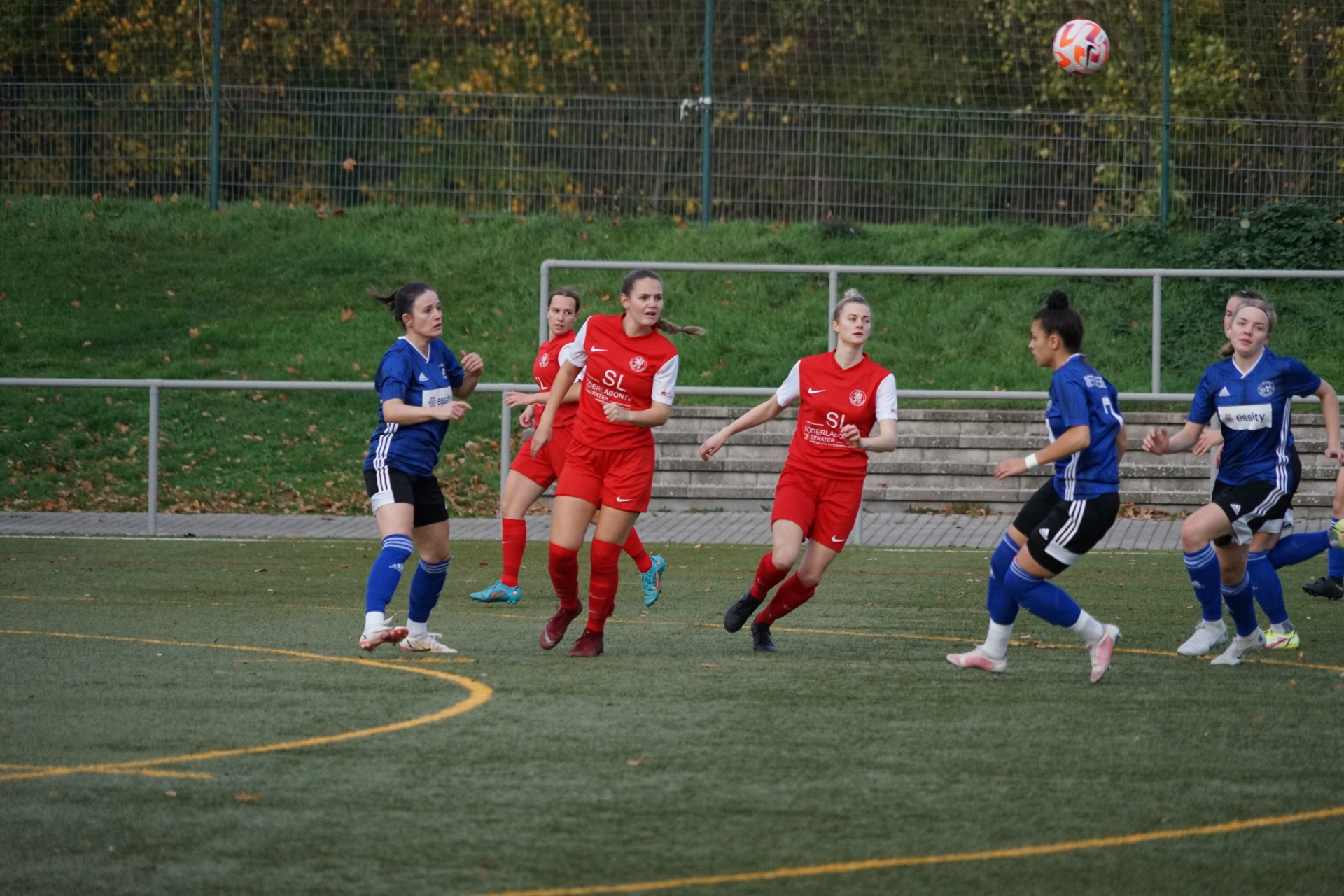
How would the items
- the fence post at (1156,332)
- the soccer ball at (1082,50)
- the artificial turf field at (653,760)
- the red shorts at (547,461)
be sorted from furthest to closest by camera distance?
the soccer ball at (1082,50) < the fence post at (1156,332) < the red shorts at (547,461) < the artificial turf field at (653,760)

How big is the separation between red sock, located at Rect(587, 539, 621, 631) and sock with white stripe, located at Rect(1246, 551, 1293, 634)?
120 inches

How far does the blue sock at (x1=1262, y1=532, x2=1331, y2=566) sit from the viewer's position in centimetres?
865

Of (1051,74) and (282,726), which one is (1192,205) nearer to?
(1051,74)

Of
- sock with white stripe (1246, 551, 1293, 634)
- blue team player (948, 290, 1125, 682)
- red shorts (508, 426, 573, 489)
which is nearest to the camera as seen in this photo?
blue team player (948, 290, 1125, 682)

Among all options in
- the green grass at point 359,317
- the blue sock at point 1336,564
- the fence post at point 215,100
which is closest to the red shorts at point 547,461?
the blue sock at point 1336,564

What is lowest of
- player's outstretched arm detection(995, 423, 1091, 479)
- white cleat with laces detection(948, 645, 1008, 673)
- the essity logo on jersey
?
white cleat with laces detection(948, 645, 1008, 673)

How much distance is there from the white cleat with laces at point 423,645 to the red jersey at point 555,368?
7.64 feet

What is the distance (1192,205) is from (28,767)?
16677mm

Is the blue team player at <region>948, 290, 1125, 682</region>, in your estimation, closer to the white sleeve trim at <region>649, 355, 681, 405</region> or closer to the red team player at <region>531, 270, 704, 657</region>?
the white sleeve trim at <region>649, 355, 681, 405</region>

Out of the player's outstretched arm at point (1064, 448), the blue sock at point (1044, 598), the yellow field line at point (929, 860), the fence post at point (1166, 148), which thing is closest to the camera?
the yellow field line at point (929, 860)

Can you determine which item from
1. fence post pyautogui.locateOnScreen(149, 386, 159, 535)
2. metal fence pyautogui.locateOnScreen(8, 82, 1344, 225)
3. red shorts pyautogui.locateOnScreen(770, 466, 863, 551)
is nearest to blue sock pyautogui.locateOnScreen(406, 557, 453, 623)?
red shorts pyautogui.locateOnScreen(770, 466, 863, 551)

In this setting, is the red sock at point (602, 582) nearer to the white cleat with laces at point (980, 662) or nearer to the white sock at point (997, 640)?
the white cleat with laces at point (980, 662)

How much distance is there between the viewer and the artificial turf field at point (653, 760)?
3.89 meters

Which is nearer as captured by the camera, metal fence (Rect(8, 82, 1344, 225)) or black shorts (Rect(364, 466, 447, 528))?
black shorts (Rect(364, 466, 447, 528))
